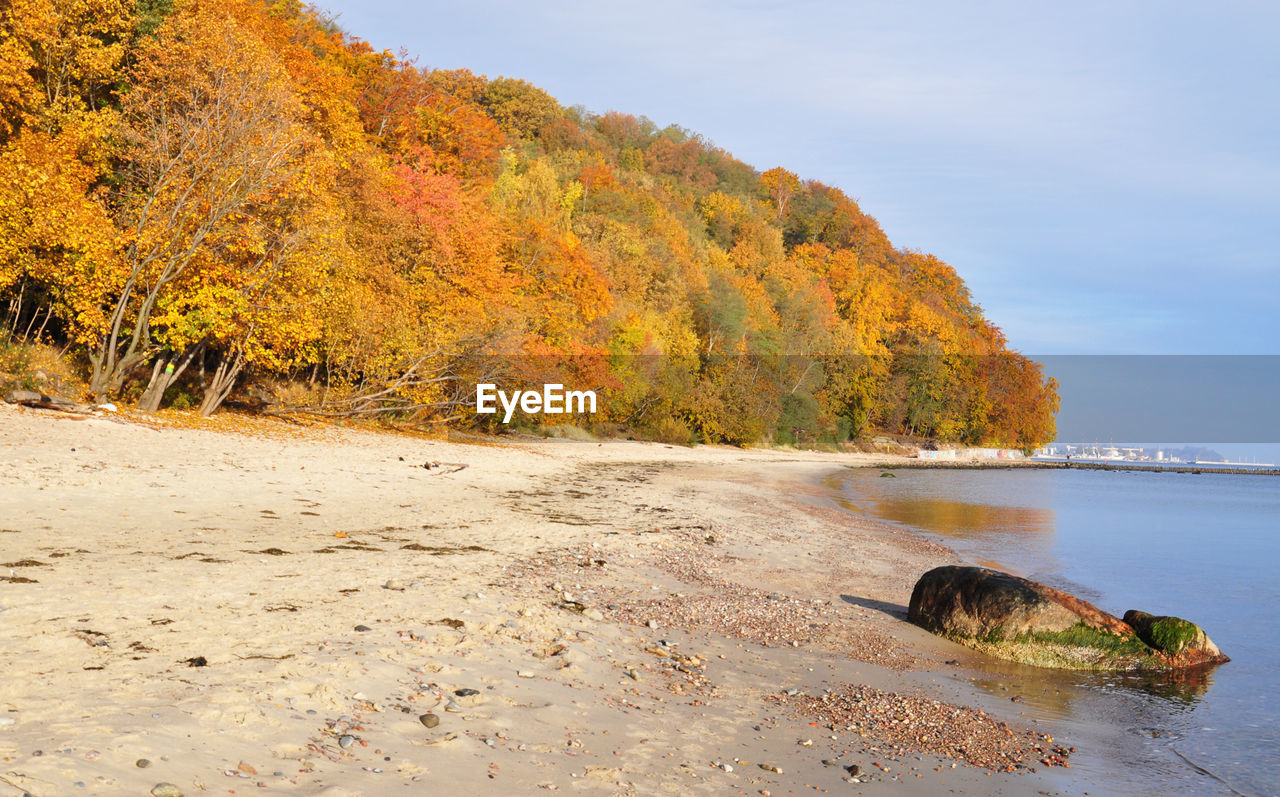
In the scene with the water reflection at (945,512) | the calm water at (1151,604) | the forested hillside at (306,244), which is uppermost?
the forested hillside at (306,244)

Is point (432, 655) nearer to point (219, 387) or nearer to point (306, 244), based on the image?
point (306, 244)

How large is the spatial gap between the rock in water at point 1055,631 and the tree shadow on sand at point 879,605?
2.20 feet

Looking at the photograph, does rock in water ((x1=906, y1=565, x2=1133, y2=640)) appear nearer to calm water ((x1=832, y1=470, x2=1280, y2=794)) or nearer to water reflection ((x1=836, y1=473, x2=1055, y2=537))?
calm water ((x1=832, y1=470, x2=1280, y2=794))

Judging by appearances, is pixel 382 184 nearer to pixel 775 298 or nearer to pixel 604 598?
pixel 604 598

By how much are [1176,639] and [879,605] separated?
3.16 meters

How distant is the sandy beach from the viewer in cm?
405

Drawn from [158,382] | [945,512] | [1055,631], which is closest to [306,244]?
[158,382]

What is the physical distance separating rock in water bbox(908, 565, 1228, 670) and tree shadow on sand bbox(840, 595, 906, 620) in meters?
0.67

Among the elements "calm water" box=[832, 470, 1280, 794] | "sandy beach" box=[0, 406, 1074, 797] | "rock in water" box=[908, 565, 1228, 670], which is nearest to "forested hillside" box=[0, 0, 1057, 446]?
"sandy beach" box=[0, 406, 1074, 797]

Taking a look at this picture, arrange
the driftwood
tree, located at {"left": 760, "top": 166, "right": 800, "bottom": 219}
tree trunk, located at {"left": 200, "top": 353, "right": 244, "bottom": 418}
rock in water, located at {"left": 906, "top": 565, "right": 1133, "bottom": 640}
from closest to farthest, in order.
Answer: rock in water, located at {"left": 906, "top": 565, "right": 1133, "bottom": 640} → the driftwood → tree trunk, located at {"left": 200, "top": 353, "right": 244, "bottom": 418} → tree, located at {"left": 760, "top": 166, "right": 800, "bottom": 219}

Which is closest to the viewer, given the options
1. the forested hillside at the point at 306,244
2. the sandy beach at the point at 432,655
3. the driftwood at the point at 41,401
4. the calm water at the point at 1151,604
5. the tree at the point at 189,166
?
the sandy beach at the point at 432,655

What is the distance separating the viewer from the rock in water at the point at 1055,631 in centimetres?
838

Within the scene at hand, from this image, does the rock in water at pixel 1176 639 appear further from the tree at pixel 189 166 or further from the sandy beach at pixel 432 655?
the tree at pixel 189 166

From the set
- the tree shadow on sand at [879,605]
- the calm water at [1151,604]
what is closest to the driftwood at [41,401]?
the tree shadow on sand at [879,605]
